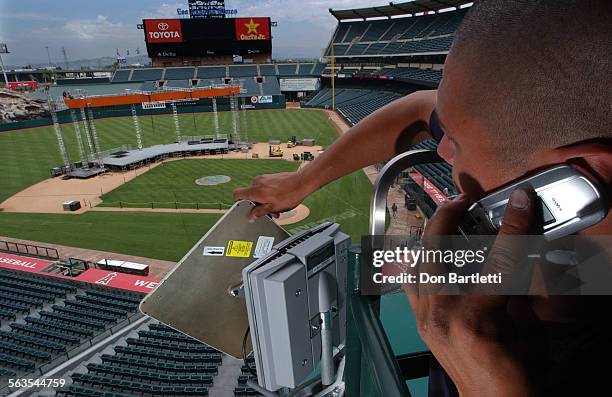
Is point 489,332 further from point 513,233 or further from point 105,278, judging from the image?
point 105,278

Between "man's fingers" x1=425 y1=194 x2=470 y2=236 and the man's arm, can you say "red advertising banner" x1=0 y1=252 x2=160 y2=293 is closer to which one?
the man's arm

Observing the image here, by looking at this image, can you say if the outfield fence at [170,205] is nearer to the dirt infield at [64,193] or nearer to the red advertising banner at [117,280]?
the dirt infield at [64,193]

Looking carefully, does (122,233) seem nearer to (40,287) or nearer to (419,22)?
(40,287)

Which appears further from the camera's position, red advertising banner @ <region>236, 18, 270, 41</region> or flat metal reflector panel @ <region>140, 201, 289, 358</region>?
red advertising banner @ <region>236, 18, 270, 41</region>

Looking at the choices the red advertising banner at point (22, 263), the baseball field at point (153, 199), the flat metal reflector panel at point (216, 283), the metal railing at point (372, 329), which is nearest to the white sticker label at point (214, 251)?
the flat metal reflector panel at point (216, 283)

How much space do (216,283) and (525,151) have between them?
1.64 metres

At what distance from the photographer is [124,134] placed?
136 feet

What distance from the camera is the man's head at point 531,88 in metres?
0.83

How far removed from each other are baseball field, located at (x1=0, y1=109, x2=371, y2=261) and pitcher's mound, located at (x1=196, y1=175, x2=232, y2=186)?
20.6 inches

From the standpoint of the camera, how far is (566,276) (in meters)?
0.94

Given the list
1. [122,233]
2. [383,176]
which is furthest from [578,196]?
[122,233]

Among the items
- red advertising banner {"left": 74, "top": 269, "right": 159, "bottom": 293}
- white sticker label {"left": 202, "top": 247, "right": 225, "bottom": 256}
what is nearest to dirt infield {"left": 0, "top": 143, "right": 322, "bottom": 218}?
red advertising banner {"left": 74, "top": 269, "right": 159, "bottom": 293}

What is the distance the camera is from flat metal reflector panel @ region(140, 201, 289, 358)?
1905mm

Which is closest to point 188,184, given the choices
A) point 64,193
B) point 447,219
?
point 64,193
